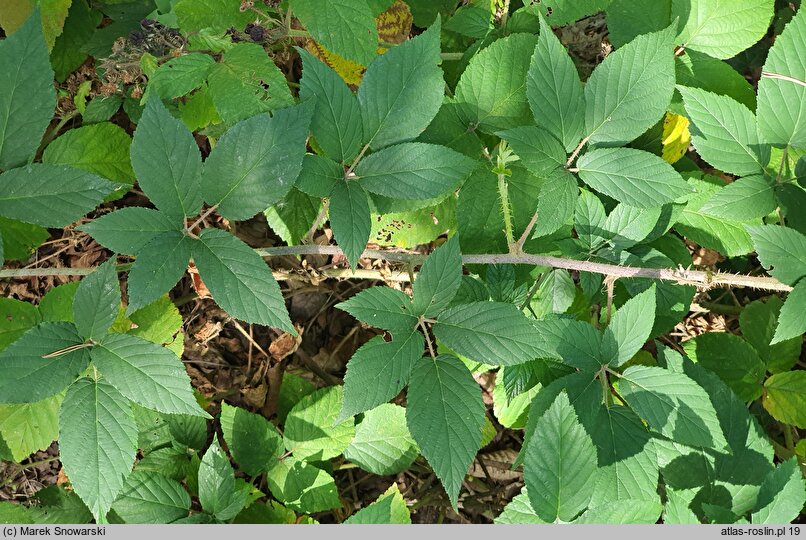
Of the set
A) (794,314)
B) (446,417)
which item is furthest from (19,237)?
(794,314)

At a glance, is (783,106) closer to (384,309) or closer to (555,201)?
(555,201)

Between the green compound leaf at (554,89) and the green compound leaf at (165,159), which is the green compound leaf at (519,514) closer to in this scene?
the green compound leaf at (554,89)

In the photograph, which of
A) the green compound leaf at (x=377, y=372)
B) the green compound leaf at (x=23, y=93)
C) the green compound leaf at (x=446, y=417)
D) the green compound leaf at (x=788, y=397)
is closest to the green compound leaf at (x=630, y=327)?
the green compound leaf at (x=446, y=417)

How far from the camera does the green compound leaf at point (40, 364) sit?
136 cm

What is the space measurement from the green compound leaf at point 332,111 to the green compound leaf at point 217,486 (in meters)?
1.01

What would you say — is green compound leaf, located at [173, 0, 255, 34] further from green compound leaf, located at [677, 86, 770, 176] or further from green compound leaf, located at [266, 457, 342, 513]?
green compound leaf, located at [266, 457, 342, 513]

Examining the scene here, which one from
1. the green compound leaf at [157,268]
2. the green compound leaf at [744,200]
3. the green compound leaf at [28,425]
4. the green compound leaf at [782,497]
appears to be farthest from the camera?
the green compound leaf at [28,425]

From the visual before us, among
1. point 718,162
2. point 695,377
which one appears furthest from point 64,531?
point 718,162

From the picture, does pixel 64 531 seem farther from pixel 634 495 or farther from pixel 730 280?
pixel 730 280

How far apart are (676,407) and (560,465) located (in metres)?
0.37

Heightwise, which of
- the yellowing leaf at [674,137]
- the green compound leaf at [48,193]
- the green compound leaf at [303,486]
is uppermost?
the green compound leaf at [48,193]

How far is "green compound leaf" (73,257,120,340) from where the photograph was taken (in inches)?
56.6

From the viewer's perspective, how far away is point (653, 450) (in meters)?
1.59

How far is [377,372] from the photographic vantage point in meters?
1.47
